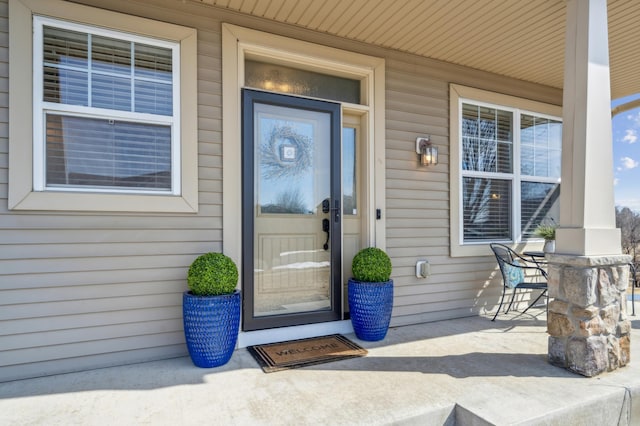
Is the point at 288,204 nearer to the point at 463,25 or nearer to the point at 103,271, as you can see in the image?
the point at 103,271

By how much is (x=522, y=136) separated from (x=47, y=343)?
515 cm

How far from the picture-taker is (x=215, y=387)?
90.4 inches

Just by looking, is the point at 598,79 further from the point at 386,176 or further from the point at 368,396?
the point at 368,396

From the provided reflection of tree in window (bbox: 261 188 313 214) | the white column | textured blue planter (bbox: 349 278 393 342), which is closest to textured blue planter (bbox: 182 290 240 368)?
reflection of tree in window (bbox: 261 188 313 214)

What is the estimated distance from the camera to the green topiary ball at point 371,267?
3.15 meters

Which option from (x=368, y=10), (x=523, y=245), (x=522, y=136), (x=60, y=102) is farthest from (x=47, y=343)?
(x=522, y=136)

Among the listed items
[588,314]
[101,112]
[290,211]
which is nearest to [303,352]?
[290,211]

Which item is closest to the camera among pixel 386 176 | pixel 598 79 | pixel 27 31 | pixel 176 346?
pixel 27 31

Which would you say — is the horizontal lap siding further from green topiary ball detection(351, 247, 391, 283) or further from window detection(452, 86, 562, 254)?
window detection(452, 86, 562, 254)

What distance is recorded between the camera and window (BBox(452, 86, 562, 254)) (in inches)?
164

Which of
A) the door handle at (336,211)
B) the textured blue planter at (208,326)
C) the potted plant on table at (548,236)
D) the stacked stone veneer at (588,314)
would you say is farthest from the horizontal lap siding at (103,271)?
the potted plant on table at (548,236)

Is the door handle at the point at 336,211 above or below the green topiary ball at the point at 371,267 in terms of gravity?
above

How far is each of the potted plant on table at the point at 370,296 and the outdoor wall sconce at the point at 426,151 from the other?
4.05 ft

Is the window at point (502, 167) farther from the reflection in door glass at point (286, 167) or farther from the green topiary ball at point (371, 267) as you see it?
the reflection in door glass at point (286, 167)
